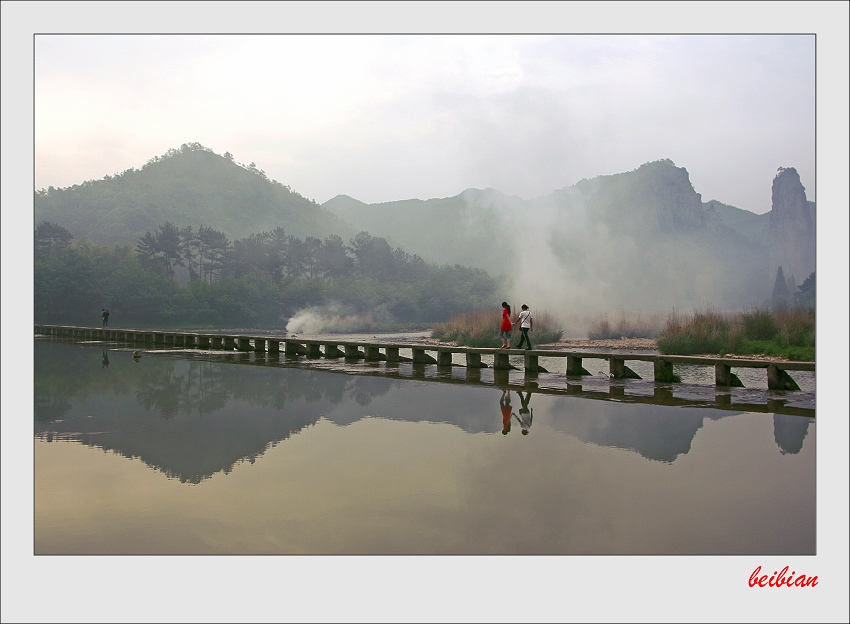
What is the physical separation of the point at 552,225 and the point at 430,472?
11265 centimetres

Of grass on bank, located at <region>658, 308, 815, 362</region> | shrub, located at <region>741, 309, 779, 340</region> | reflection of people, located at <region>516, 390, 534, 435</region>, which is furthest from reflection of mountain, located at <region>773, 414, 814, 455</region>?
shrub, located at <region>741, 309, 779, 340</region>

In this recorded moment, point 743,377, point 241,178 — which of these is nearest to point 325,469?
point 743,377

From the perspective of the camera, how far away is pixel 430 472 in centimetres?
786

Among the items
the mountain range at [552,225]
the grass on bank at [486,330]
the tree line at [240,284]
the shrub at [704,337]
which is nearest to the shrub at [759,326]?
the shrub at [704,337]

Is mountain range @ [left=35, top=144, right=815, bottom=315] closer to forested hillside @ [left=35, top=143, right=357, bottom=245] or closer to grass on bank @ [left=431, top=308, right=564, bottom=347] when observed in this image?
forested hillside @ [left=35, top=143, right=357, bottom=245]

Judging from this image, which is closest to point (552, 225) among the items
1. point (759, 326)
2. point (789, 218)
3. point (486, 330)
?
point (789, 218)

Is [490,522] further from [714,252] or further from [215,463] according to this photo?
[714,252]

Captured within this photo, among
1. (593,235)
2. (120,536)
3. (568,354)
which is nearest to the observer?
(120,536)

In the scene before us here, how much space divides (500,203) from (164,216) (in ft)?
209

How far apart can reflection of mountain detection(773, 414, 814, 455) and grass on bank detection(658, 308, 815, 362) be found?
12.1 metres

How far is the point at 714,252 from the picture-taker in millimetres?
123250

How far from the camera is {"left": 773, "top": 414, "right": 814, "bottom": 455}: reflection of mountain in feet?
29.6

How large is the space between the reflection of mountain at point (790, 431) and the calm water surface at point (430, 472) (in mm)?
41

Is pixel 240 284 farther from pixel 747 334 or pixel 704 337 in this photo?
pixel 747 334
